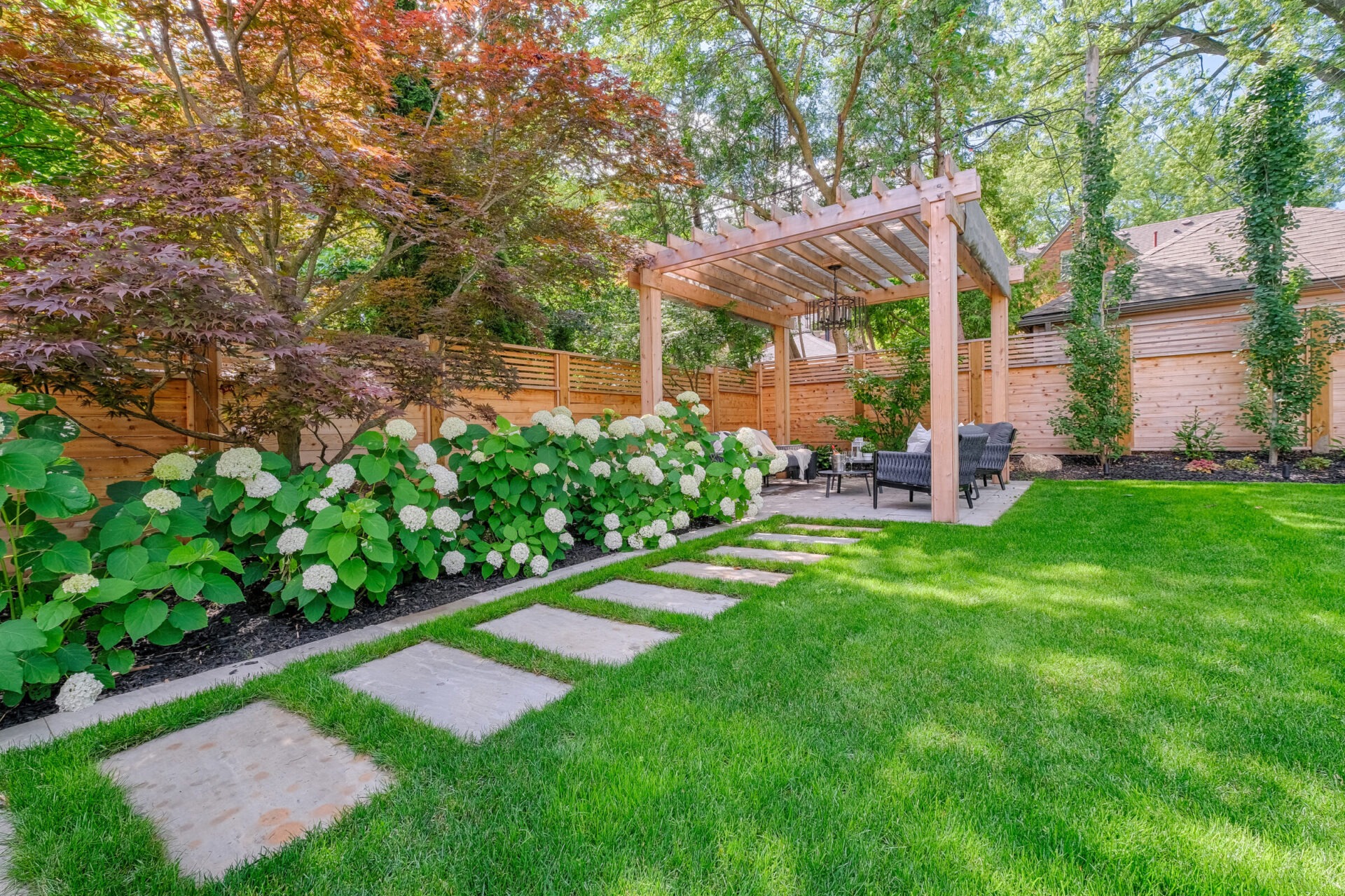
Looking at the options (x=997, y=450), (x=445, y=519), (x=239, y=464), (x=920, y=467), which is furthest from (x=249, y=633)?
(x=997, y=450)

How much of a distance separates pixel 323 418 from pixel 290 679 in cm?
140

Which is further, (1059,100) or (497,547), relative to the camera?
(1059,100)

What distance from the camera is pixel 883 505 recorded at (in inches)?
231

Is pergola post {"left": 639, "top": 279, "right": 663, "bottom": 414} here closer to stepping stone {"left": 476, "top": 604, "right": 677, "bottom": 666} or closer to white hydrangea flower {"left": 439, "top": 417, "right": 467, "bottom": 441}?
white hydrangea flower {"left": 439, "top": 417, "right": 467, "bottom": 441}

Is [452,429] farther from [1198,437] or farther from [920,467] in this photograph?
[1198,437]

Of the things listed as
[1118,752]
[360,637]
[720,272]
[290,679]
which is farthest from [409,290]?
[1118,752]

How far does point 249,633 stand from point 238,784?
133 cm

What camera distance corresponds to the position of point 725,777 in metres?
1.34

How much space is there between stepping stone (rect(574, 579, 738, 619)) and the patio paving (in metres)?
2.41

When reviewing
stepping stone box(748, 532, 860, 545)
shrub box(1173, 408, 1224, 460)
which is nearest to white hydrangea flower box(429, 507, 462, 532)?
stepping stone box(748, 532, 860, 545)

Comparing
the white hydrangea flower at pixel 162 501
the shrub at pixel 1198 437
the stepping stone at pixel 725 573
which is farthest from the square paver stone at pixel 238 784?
the shrub at pixel 1198 437

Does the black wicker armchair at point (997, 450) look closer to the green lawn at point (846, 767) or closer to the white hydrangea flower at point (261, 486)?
the green lawn at point (846, 767)

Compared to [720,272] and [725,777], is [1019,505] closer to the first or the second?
[720,272]

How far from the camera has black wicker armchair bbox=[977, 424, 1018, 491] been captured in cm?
656
